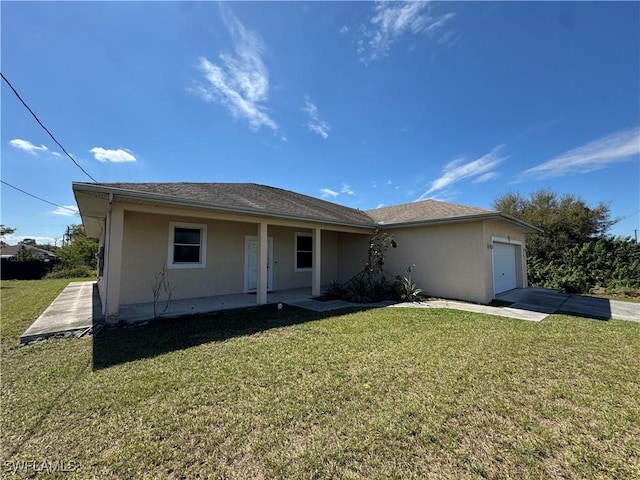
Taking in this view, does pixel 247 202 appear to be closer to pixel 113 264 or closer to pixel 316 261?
pixel 316 261

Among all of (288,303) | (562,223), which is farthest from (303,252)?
(562,223)

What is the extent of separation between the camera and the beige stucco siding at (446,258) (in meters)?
9.12

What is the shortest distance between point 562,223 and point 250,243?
2011 centimetres

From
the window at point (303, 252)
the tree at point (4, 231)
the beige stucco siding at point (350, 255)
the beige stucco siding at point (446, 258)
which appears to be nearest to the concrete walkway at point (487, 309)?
the beige stucco siding at point (446, 258)

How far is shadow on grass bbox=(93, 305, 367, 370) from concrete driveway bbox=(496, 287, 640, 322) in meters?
6.08

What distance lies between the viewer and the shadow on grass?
175 inches

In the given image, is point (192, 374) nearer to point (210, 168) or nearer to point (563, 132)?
point (210, 168)

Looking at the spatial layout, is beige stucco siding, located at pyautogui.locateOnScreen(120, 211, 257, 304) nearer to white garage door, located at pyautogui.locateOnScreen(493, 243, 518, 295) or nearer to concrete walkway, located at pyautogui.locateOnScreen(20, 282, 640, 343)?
concrete walkway, located at pyautogui.locateOnScreen(20, 282, 640, 343)

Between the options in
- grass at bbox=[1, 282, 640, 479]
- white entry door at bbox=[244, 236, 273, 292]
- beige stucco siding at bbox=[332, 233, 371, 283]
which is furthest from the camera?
beige stucco siding at bbox=[332, 233, 371, 283]

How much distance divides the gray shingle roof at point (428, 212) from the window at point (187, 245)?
719cm

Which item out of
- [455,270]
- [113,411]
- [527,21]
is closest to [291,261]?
[455,270]

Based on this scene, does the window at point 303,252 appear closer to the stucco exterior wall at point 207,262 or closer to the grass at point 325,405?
the stucco exterior wall at point 207,262

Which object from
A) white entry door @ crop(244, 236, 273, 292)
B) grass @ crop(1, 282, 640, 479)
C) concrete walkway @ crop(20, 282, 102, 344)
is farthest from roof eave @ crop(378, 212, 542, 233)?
concrete walkway @ crop(20, 282, 102, 344)

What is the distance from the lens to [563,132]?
37.3 ft
